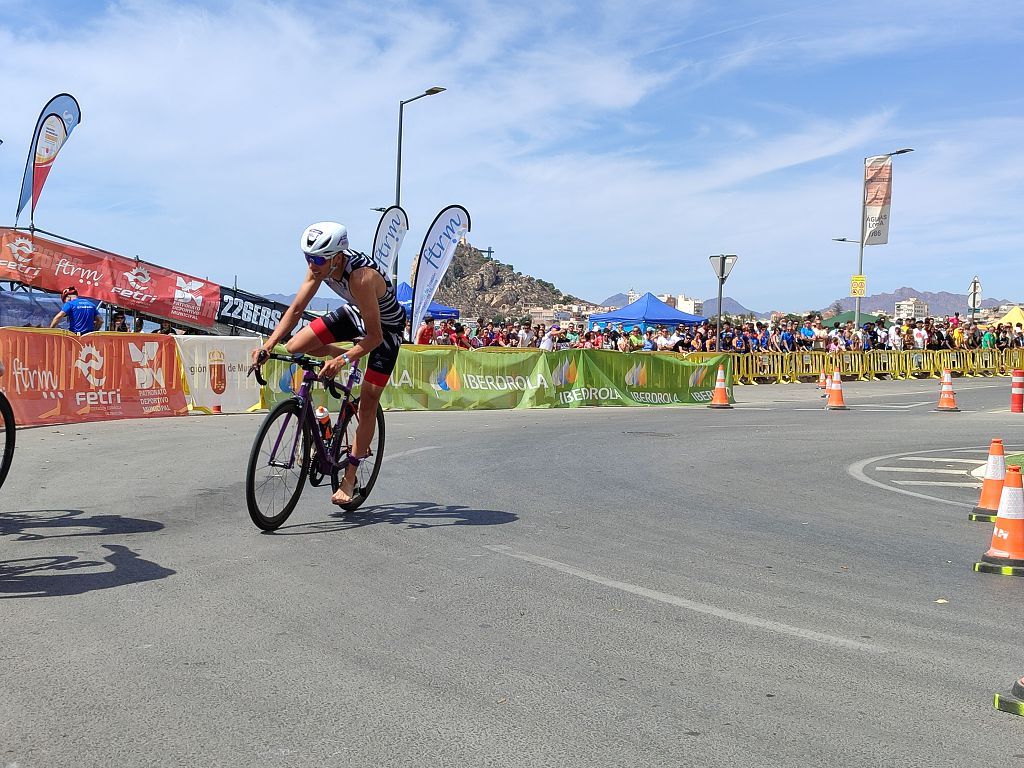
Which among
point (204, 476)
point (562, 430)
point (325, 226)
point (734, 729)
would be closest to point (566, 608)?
point (734, 729)

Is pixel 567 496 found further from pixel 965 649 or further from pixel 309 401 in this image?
pixel 965 649

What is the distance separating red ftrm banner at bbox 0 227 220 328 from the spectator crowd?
512 centimetres

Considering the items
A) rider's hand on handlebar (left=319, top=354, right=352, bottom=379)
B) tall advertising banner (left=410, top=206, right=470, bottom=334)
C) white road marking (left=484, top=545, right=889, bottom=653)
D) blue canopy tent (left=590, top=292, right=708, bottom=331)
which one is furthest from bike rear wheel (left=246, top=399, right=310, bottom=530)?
blue canopy tent (left=590, top=292, right=708, bottom=331)

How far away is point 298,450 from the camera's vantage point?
7.05 meters

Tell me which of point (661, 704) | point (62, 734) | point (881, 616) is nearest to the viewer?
point (62, 734)

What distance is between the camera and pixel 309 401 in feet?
23.1

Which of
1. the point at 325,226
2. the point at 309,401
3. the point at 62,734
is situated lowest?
the point at 62,734

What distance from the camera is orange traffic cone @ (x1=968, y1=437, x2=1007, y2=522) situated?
8.05m

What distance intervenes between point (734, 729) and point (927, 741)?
0.61 metres

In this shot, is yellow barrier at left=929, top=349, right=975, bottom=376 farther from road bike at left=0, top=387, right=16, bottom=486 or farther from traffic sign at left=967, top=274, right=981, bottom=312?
road bike at left=0, top=387, right=16, bottom=486

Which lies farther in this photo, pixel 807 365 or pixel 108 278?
pixel 807 365

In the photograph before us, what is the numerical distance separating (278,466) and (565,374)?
16.6 metres

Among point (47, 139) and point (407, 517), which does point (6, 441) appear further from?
point (47, 139)

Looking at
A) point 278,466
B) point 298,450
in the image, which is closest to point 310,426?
point 298,450
